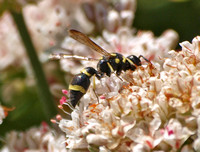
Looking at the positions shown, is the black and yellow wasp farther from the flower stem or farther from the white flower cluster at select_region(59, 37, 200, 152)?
the flower stem

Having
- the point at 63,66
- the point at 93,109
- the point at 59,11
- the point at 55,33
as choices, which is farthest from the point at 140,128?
the point at 59,11

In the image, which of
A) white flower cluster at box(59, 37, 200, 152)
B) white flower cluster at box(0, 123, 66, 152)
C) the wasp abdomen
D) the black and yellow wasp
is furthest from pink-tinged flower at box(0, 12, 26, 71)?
white flower cluster at box(59, 37, 200, 152)

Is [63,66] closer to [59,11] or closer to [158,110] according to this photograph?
[59,11]

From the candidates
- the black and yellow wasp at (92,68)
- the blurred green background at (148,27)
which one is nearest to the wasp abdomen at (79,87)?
the black and yellow wasp at (92,68)

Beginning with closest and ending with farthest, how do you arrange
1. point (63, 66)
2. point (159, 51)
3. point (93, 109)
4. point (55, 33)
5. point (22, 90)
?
point (93, 109)
point (159, 51)
point (63, 66)
point (55, 33)
point (22, 90)

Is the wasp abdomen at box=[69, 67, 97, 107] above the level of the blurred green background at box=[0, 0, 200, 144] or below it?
below

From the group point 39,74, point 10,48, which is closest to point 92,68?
point 39,74
